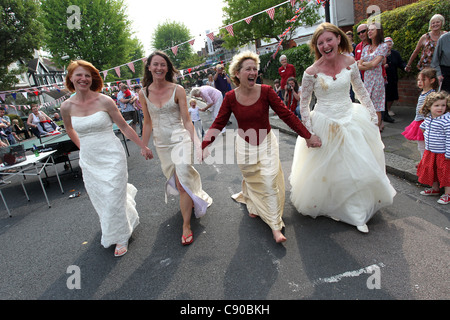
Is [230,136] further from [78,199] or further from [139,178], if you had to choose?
[78,199]

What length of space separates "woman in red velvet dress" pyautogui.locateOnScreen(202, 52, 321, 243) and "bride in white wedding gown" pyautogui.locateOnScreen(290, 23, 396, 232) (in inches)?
10.1

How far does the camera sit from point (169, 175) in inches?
136

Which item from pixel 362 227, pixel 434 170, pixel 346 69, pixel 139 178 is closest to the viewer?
pixel 362 227

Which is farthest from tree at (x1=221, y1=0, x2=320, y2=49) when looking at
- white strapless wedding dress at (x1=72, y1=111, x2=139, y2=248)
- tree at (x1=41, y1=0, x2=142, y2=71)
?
white strapless wedding dress at (x1=72, y1=111, x2=139, y2=248)

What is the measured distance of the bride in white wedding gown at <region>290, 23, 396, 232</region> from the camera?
9.56ft

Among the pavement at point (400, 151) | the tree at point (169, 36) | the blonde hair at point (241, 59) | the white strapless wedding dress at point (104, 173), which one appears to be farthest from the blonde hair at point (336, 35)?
the tree at point (169, 36)

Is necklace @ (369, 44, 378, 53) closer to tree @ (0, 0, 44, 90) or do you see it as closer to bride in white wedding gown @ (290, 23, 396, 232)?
bride in white wedding gown @ (290, 23, 396, 232)

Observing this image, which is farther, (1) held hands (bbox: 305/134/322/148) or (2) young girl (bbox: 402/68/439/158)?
(2) young girl (bbox: 402/68/439/158)

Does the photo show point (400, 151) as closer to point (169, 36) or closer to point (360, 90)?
point (360, 90)

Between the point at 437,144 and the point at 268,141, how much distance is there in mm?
2137

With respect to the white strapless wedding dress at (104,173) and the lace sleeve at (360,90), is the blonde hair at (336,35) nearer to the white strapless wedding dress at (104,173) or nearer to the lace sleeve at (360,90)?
the lace sleeve at (360,90)

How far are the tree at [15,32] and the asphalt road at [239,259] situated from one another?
25.3 metres

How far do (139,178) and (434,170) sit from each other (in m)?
5.21
